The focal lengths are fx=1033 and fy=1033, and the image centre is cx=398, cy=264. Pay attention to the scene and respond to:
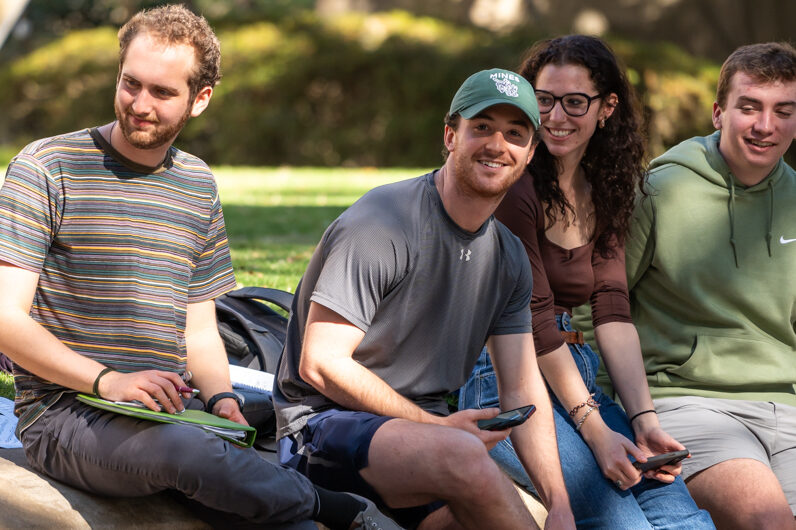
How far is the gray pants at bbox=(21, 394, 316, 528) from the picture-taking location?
10.2 feet

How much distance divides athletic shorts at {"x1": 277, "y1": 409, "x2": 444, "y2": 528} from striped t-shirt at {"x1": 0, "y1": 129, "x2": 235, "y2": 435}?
0.50 metres

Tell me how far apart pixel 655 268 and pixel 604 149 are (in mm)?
608

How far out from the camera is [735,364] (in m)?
4.46

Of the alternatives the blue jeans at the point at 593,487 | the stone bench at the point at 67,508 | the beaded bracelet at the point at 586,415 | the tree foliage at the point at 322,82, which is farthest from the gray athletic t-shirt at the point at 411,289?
the tree foliage at the point at 322,82

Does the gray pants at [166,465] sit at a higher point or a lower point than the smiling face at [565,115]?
lower

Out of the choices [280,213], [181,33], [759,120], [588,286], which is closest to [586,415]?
[588,286]

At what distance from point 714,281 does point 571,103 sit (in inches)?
40.7

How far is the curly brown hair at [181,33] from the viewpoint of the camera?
3.45m

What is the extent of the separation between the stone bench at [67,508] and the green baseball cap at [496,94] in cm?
Result: 168

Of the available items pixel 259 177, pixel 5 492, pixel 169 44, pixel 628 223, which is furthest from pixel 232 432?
pixel 259 177

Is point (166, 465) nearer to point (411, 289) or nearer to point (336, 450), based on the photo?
point (336, 450)

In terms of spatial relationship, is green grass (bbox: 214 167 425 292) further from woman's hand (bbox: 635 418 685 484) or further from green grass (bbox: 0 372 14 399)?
woman's hand (bbox: 635 418 685 484)

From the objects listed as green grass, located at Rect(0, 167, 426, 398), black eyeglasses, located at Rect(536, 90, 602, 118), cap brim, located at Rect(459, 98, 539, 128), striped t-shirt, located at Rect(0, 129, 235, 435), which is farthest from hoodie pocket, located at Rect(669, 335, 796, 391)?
green grass, located at Rect(0, 167, 426, 398)

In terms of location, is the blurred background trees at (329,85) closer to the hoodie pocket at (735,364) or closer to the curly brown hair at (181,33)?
the hoodie pocket at (735,364)
